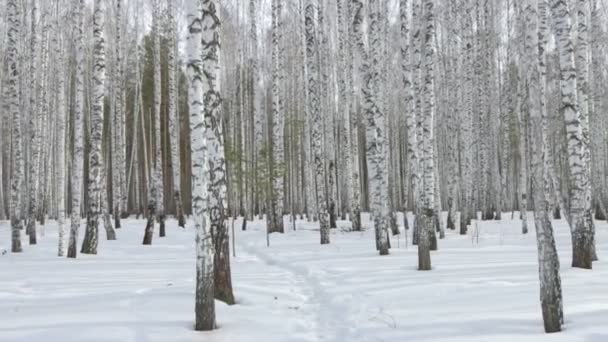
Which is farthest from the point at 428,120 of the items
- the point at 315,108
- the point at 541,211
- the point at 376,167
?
the point at 541,211

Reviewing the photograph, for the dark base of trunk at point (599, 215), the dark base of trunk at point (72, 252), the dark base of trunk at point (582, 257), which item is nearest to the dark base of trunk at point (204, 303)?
the dark base of trunk at point (582, 257)

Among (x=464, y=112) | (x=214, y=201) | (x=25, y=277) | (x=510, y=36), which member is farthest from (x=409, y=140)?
(x=510, y=36)

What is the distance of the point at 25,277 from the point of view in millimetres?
8547

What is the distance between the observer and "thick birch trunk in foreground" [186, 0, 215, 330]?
17.8ft

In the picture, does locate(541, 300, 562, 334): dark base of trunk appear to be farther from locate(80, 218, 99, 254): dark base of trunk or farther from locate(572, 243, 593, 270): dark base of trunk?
locate(80, 218, 99, 254): dark base of trunk

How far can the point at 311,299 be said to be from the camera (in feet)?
24.3

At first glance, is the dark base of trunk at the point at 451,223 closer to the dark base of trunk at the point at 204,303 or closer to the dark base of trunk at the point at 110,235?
the dark base of trunk at the point at 110,235

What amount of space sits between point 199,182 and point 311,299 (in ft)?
9.92

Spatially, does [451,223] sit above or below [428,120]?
below

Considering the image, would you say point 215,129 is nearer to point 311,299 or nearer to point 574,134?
point 311,299

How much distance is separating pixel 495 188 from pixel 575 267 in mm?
19082

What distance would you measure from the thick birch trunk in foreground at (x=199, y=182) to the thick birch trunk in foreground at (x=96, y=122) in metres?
6.52

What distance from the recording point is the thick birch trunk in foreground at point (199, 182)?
543 centimetres

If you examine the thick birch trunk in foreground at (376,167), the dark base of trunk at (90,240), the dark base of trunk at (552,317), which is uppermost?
the thick birch trunk in foreground at (376,167)
